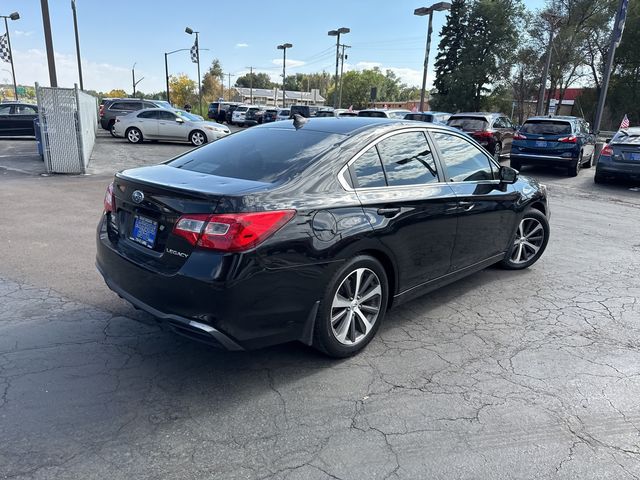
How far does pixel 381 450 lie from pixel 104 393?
1683 mm

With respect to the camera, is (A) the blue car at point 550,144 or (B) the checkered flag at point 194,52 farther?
(B) the checkered flag at point 194,52

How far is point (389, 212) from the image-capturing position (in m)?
3.47

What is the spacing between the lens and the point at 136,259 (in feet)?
10.1

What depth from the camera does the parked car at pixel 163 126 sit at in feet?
64.1

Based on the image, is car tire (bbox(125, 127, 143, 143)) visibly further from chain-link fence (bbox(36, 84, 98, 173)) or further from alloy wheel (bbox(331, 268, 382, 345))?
alloy wheel (bbox(331, 268, 382, 345))

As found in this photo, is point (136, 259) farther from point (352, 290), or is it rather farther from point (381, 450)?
point (381, 450)

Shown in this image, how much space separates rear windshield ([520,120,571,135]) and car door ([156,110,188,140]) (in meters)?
12.8

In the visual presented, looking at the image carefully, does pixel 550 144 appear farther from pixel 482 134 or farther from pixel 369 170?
pixel 369 170

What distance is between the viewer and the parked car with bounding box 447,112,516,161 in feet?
52.0

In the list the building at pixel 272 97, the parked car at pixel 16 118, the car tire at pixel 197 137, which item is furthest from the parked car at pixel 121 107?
→ the building at pixel 272 97

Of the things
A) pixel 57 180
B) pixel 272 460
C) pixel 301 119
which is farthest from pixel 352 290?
pixel 57 180

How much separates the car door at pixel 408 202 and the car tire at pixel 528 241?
1685 millimetres

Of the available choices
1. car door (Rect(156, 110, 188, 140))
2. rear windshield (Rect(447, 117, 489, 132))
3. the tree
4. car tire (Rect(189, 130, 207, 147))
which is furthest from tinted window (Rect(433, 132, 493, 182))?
the tree

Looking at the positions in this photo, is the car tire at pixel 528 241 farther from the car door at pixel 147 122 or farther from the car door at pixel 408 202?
the car door at pixel 147 122
